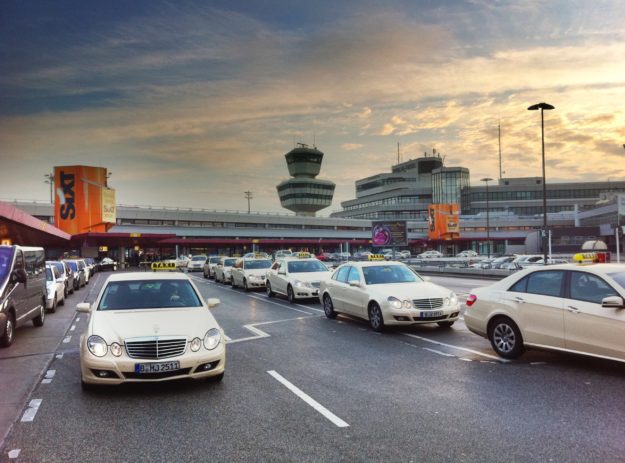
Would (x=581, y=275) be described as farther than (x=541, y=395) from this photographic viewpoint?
Yes

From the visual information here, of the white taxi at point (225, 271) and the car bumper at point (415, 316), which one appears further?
the white taxi at point (225, 271)

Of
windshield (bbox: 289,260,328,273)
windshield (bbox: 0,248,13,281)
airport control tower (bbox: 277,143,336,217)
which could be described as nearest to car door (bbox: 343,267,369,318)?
windshield (bbox: 289,260,328,273)

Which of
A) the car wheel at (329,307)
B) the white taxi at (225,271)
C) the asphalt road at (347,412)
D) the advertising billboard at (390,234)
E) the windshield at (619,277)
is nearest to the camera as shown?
the asphalt road at (347,412)

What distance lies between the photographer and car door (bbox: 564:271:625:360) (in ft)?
22.8

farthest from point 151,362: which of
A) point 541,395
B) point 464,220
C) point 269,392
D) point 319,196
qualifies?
point 319,196

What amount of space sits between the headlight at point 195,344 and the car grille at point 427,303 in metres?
5.68

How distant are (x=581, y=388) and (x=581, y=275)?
5.84 ft

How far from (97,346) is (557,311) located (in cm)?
663

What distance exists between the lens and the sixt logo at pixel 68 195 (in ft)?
227

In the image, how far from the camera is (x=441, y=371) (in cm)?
788

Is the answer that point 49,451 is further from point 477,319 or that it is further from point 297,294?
point 297,294

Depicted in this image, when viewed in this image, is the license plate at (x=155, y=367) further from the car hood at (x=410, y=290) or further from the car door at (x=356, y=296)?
the car door at (x=356, y=296)

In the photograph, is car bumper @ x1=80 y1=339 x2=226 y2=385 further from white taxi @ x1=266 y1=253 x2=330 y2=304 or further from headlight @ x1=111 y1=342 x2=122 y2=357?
white taxi @ x1=266 y1=253 x2=330 y2=304

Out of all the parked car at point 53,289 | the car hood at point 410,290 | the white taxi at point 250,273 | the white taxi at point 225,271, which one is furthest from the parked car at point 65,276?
the car hood at point 410,290
